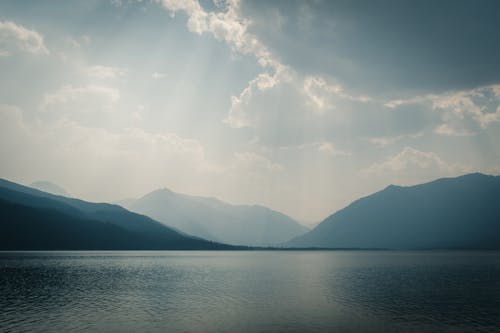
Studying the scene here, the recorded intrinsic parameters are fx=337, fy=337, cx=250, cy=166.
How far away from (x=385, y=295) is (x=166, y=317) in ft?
164

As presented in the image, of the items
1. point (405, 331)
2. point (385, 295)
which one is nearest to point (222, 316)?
point (405, 331)

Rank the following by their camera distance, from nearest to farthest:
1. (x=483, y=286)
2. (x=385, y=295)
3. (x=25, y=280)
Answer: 1. (x=385, y=295)
2. (x=483, y=286)
3. (x=25, y=280)

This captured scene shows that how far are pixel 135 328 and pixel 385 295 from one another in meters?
55.9

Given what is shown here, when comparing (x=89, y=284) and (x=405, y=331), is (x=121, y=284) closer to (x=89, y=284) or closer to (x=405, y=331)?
(x=89, y=284)

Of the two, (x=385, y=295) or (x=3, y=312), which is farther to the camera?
(x=385, y=295)

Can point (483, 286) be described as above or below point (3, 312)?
above

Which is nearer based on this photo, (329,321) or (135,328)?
(135,328)

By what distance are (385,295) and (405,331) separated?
32.9m

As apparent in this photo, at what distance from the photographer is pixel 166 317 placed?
5412cm

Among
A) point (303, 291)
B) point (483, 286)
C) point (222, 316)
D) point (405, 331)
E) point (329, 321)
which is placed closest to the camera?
point (405, 331)

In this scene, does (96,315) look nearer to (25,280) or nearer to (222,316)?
(222,316)

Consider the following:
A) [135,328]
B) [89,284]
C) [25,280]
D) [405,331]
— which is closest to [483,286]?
[405,331]

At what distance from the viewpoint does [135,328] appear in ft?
Result: 154

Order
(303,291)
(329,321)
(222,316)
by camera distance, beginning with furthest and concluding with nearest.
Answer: (303,291) → (222,316) → (329,321)
